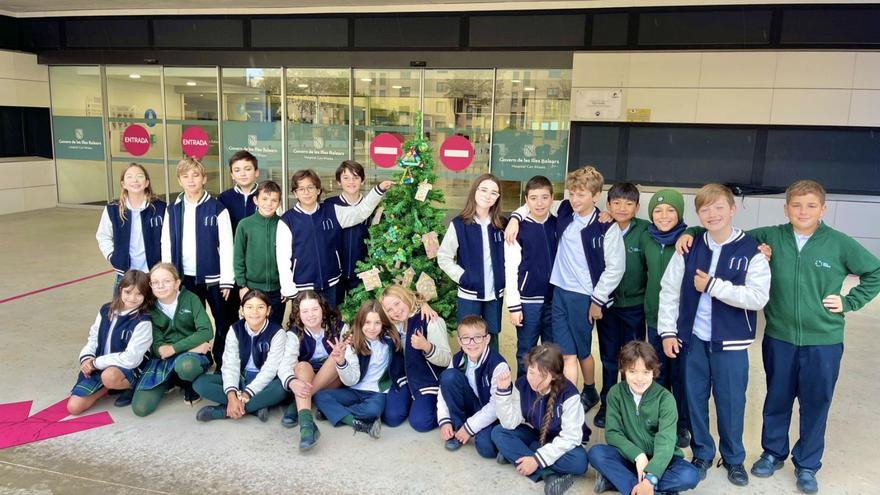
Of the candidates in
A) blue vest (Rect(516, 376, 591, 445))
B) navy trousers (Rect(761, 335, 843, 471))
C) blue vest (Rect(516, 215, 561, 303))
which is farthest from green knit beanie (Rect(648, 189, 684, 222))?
blue vest (Rect(516, 376, 591, 445))

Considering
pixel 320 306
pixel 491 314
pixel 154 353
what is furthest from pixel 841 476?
pixel 154 353

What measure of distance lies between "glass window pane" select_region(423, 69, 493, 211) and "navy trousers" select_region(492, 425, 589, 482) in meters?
7.00

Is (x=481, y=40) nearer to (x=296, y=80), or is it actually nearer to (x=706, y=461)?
(x=296, y=80)

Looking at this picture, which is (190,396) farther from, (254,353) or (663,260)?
(663,260)

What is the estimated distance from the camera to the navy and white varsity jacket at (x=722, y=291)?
3225mm

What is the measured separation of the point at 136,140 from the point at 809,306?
39.3 feet

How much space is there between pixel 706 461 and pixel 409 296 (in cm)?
200

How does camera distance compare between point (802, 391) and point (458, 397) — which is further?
point (458, 397)

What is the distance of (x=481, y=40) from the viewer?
32.0ft

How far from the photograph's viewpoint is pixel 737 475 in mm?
3406

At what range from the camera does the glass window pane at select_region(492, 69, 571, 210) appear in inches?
386

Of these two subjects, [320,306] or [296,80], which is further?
[296,80]

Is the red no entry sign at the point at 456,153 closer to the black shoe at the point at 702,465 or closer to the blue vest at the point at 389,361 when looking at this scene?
the blue vest at the point at 389,361

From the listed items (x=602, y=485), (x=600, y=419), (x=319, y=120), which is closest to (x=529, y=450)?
(x=602, y=485)
